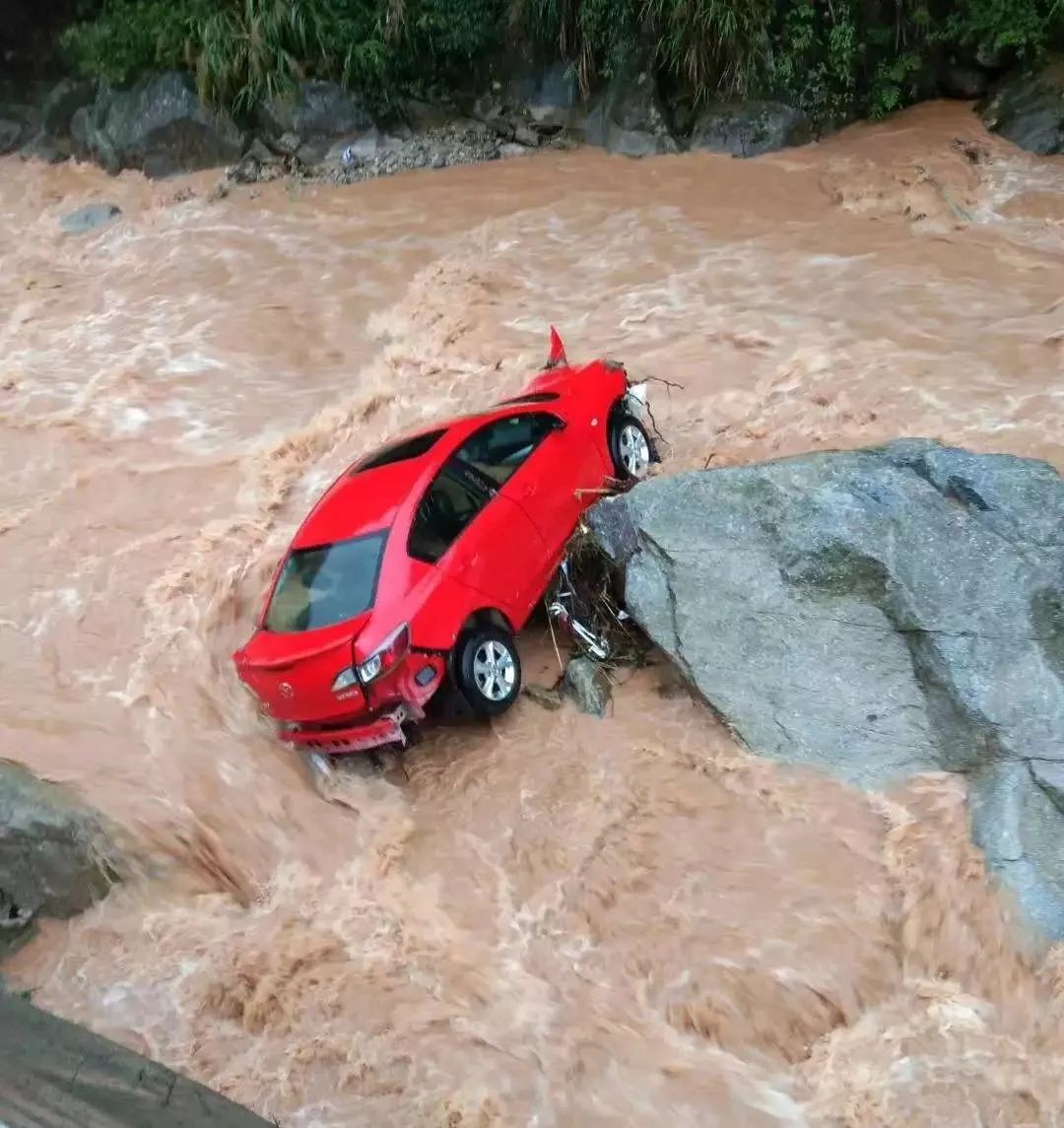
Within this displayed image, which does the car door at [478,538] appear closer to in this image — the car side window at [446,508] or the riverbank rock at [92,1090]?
the car side window at [446,508]

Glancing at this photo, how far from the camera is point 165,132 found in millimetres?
15977

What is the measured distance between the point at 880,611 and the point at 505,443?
2.45 meters

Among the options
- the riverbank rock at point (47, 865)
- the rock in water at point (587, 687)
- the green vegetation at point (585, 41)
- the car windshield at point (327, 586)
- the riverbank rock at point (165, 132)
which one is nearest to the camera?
the riverbank rock at point (47, 865)

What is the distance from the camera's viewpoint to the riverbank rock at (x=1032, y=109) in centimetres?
1230

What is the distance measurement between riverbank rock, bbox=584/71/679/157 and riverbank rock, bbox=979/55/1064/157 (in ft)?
11.6

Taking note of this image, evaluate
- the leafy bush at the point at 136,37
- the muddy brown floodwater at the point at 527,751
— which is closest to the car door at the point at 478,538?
the muddy brown floodwater at the point at 527,751

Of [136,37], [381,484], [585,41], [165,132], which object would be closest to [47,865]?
[381,484]

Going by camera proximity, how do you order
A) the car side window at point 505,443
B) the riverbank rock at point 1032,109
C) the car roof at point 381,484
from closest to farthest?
the car roof at point 381,484 → the car side window at point 505,443 → the riverbank rock at point 1032,109

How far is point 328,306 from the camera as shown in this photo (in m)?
12.1

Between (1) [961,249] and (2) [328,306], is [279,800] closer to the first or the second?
Answer: (2) [328,306]

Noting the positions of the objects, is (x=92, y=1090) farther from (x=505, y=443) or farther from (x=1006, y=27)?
(x=1006, y=27)

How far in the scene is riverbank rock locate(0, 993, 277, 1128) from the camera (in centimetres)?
278

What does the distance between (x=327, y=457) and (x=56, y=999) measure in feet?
16.8

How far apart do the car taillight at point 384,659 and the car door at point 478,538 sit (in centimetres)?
54
